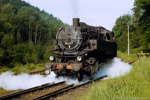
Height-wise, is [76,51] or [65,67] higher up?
[76,51]

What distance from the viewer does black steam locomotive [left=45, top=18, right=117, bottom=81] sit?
386 inches

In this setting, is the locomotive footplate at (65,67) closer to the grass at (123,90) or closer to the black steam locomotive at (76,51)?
the black steam locomotive at (76,51)

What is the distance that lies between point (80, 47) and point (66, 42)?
79 cm

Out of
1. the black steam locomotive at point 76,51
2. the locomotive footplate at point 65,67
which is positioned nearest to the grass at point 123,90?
the locomotive footplate at point 65,67

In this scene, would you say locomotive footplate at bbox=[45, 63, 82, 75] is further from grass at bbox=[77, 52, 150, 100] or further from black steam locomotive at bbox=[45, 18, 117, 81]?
grass at bbox=[77, 52, 150, 100]

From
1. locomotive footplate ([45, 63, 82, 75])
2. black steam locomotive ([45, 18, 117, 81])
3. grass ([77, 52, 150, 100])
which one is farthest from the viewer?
black steam locomotive ([45, 18, 117, 81])

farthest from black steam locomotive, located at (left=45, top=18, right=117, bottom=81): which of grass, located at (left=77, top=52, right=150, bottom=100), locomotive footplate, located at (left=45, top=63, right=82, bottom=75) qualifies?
grass, located at (left=77, top=52, right=150, bottom=100)

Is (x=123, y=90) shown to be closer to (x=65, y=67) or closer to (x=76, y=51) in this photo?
(x=65, y=67)

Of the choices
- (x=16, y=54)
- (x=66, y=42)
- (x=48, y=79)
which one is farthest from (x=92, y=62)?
(x=16, y=54)

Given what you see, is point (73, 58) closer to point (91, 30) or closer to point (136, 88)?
point (91, 30)

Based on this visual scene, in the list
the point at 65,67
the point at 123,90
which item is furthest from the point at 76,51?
the point at 123,90

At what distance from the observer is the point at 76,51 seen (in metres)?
10.4

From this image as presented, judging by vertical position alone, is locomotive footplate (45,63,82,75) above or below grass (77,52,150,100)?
above

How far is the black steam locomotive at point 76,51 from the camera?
9805 millimetres
